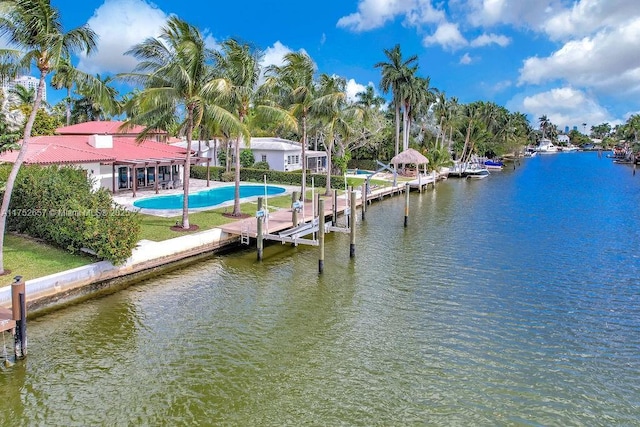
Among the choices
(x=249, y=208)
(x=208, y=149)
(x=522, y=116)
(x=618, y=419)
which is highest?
(x=522, y=116)

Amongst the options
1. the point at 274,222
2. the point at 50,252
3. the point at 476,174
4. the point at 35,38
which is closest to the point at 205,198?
the point at 274,222

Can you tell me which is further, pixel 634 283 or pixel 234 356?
pixel 634 283

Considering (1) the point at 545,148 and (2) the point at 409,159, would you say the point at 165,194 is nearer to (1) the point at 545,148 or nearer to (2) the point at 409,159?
(2) the point at 409,159

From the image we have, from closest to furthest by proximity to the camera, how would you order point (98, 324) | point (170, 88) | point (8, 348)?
1. point (8, 348)
2. point (98, 324)
3. point (170, 88)

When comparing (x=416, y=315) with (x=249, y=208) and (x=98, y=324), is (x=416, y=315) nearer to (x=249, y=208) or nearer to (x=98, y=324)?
(x=98, y=324)

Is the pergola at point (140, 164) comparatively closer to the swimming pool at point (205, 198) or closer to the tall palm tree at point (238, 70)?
the swimming pool at point (205, 198)

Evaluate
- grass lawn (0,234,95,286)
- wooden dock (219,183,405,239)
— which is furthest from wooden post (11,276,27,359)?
wooden dock (219,183,405,239)

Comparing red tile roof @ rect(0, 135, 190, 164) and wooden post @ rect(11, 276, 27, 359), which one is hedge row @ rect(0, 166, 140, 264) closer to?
wooden post @ rect(11, 276, 27, 359)

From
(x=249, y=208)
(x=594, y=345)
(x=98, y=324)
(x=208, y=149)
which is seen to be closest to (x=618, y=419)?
(x=594, y=345)
